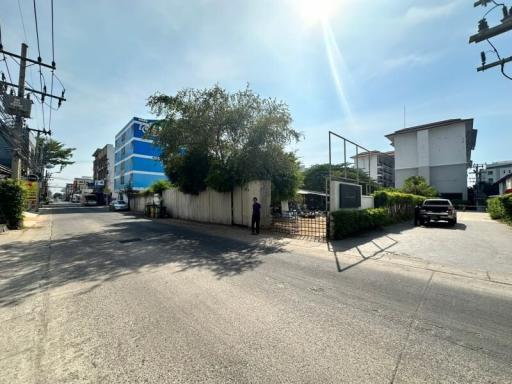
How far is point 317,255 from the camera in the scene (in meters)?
7.56

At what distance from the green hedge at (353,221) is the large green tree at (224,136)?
15.6 feet

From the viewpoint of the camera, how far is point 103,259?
6.87 m

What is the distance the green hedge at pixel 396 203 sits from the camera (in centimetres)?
1528

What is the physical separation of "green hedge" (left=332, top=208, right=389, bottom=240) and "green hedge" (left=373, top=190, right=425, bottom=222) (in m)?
2.12

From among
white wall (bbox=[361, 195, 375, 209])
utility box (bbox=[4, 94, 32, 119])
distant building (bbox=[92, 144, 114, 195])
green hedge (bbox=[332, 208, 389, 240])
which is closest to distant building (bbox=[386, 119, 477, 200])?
white wall (bbox=[361, 195, 375, 209])

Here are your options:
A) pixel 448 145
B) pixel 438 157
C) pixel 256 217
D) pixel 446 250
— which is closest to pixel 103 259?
pixel 256 217

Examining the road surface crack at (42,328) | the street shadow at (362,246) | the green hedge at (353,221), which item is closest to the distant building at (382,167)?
the green hedge at (353,221)

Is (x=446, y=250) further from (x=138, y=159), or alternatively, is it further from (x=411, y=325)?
(x=138, y=159)

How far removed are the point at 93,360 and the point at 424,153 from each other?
190 ft

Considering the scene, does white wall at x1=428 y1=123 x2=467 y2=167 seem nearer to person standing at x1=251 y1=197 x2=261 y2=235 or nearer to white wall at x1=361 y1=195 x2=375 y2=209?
white wall at x1=361 y1=195 x2=375 y2=209

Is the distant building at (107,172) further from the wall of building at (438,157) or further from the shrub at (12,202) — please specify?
the wall of building at (438,157)

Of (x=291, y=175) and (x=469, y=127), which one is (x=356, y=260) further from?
(x=469, y=127)

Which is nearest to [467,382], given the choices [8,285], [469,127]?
[8,285]

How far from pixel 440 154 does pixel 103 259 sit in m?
56.7
